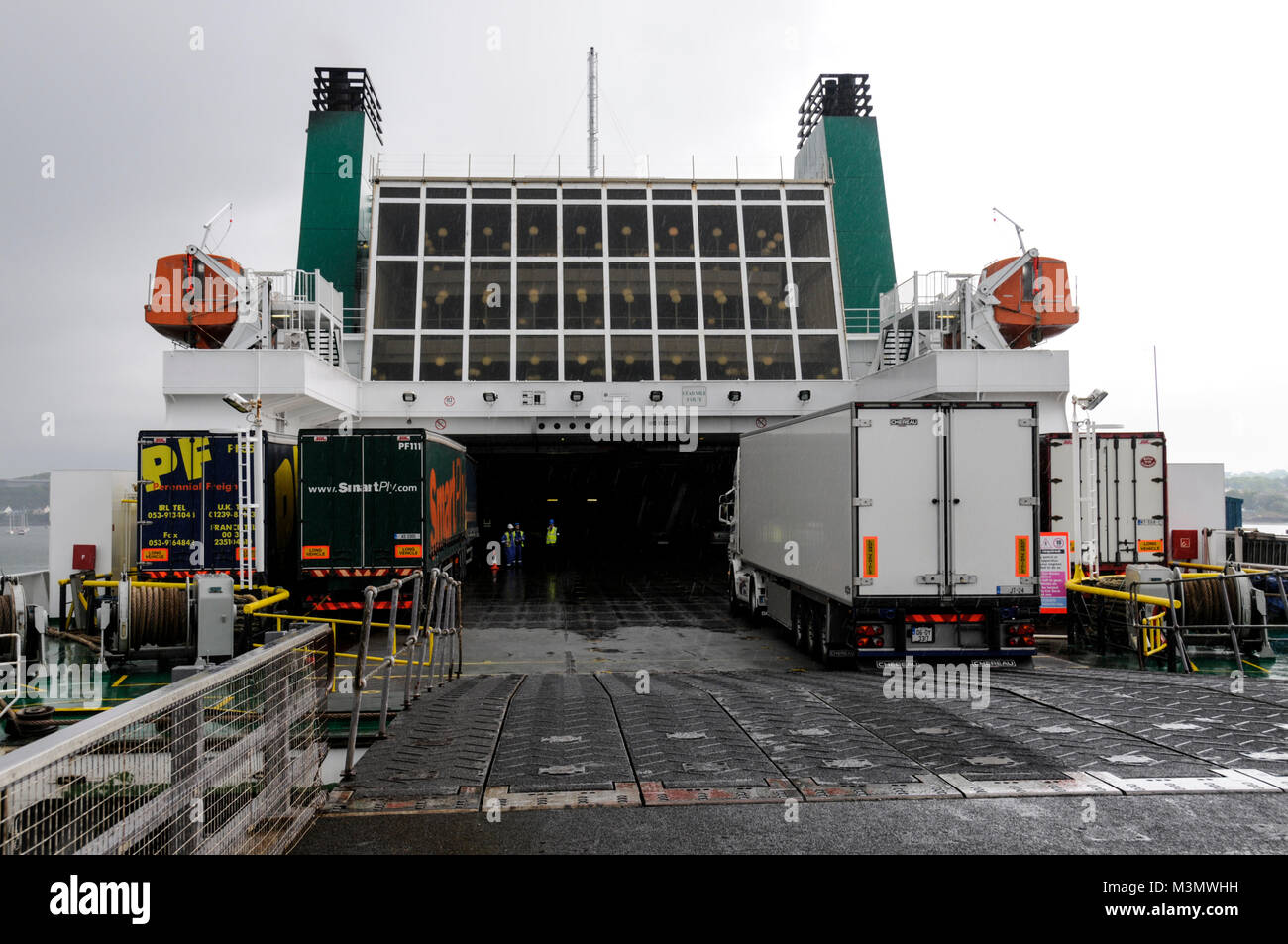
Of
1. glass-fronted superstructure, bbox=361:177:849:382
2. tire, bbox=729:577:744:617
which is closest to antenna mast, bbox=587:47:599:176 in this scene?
glass-fronted superstructure, bbox=361:177:849:382

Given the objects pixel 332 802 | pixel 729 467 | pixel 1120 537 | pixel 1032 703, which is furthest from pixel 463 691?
pixel 729 467

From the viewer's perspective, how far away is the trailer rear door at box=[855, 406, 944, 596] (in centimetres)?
1186

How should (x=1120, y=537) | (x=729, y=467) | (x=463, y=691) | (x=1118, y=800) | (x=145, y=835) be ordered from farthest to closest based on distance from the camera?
1. (x=729, y=467)
2. (x=1120, y=537)
3. (x=463, y=691)
4. (x=1118, y=800)
5. (x=145, y=835)

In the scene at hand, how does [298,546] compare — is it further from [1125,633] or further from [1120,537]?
[1120,537]

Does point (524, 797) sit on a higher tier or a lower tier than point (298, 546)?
lower

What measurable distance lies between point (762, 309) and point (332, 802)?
3062 cm

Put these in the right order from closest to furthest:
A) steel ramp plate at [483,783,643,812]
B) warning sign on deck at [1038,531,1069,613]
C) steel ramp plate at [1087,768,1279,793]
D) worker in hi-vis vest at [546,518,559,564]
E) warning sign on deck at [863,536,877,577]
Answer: steel ramp plate at [483,783,643,812] → steel ramp plate at [1087,768,1279,793] → warning sign on deck at [863,536,877,577] → warning sign on deck at [1038,531,1069,613] → worker in hi-vis vest at [546,518,559,564]

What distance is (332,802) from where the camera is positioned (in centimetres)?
568

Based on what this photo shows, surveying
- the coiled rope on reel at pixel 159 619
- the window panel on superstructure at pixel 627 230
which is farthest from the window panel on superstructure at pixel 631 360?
the coiled rope on reel at pixel 159 619

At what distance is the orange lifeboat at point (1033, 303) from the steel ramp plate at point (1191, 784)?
26.8m

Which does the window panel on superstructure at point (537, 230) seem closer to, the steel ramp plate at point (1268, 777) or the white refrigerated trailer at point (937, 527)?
the white refrigerated trailer at point (937, 527)

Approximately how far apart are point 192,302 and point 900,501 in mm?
27986

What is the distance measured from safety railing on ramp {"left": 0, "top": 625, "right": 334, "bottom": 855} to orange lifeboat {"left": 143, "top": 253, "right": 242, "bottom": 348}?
28.4 meters

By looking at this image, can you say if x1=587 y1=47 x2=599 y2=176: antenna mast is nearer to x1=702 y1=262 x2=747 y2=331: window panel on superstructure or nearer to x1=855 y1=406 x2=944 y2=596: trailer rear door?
x1=702 y1=262 x2=747 y2=331: window panel on superstructure
